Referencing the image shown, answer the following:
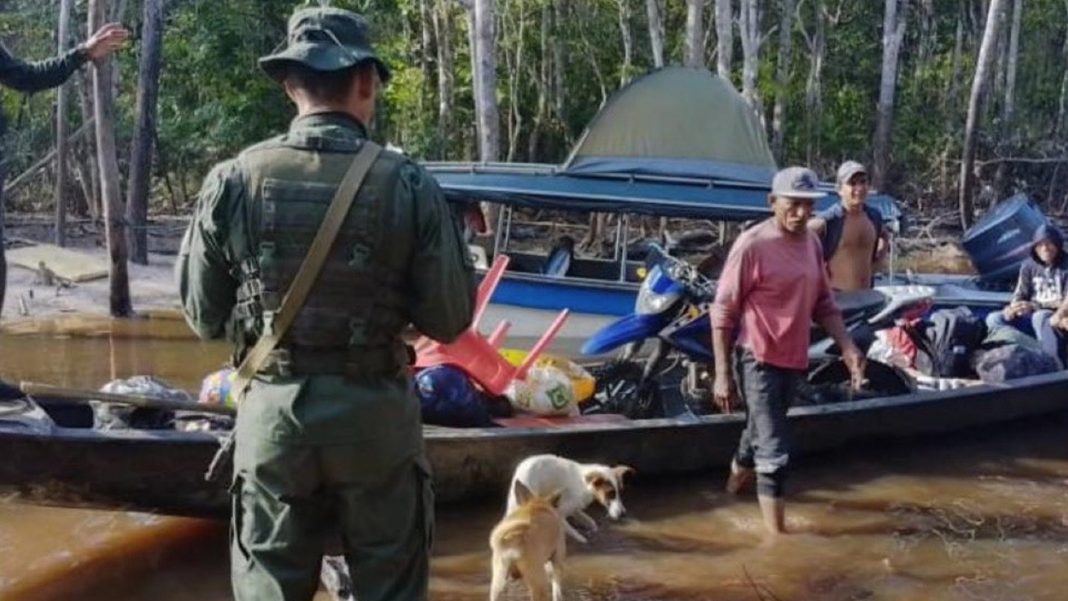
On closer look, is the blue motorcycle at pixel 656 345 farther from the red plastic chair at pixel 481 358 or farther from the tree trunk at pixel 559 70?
the tree trunk at pixel 559 70

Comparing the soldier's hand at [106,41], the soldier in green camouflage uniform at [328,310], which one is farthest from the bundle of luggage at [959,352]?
the soldier in green camouflage uniform at [328,310]

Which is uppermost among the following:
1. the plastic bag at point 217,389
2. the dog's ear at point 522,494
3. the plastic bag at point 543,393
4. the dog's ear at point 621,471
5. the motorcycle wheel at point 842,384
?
the plastic bag at point 217,389

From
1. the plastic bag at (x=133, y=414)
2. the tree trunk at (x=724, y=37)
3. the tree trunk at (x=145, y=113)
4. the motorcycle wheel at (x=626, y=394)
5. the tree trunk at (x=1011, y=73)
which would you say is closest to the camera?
the plastic bag at (x=133, y=414)

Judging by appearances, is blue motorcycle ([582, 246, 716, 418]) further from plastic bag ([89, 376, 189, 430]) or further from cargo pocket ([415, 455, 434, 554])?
cargo pocket ([415, 455, 434, 554])

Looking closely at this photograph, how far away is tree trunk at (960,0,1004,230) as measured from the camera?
64.9ft

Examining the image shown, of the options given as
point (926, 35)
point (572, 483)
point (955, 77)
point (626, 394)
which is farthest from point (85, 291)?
point (926, 35)

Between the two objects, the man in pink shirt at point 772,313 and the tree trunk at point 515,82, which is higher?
the tree trunk at point 515,82

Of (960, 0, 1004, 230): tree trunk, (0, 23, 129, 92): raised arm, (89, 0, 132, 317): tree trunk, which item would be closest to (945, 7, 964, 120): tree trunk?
(960, 0, 1004, 230): tree trunk

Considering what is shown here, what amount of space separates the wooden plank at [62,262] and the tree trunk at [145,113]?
666mm

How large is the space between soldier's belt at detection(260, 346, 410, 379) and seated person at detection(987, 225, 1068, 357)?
7.05m

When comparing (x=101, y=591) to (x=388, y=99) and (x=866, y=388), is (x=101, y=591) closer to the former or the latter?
(x=866, y=388)

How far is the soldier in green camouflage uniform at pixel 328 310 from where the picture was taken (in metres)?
2.95

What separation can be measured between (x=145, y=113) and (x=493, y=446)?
10591 millimetres

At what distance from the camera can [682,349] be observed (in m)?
7.20
